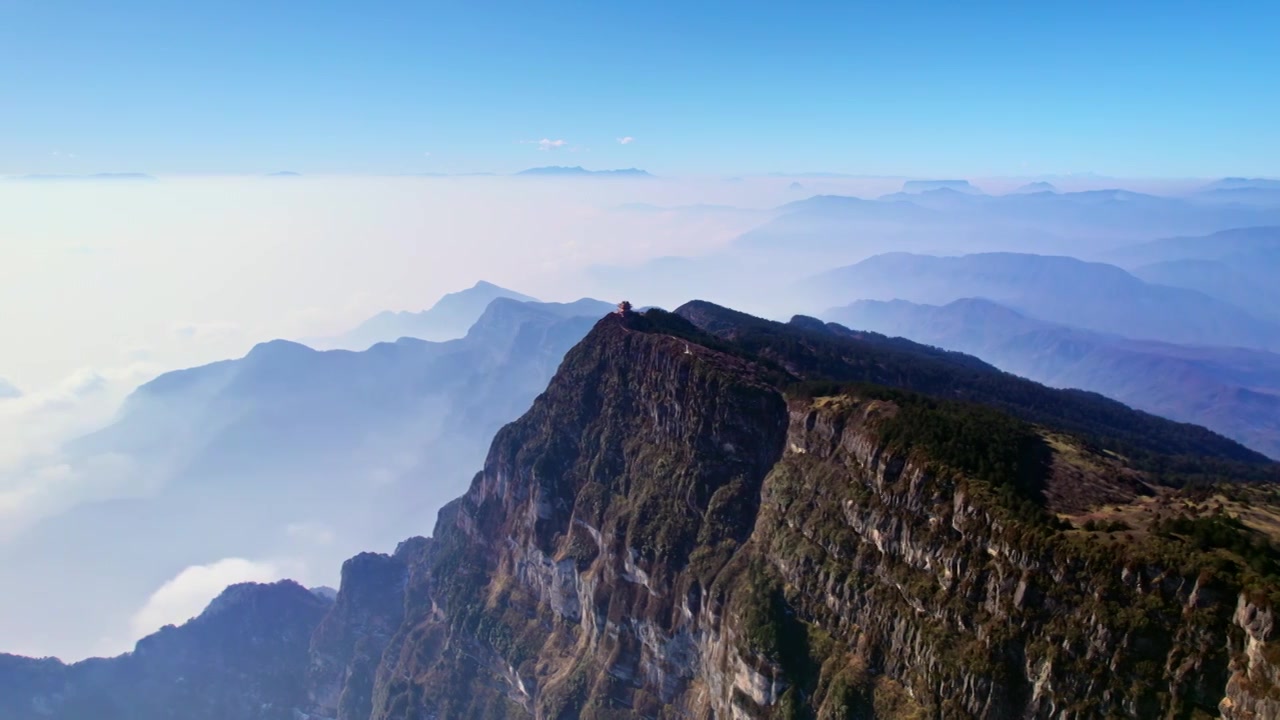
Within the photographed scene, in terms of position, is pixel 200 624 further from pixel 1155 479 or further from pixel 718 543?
pixel 1155 479

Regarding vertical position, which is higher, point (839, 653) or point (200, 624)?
point (839, 653)

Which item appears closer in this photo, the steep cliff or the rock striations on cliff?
the steep cliff

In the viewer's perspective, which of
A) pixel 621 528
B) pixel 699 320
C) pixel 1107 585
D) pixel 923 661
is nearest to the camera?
pixel 1107 585

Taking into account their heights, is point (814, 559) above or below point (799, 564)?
above

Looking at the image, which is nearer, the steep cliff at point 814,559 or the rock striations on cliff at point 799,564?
the steep cliff at point 814,559

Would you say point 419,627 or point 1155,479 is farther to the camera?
point 419,627

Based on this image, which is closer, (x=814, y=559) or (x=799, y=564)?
(x=814, y=559)

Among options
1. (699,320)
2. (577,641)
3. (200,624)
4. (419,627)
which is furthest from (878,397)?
(200,624)

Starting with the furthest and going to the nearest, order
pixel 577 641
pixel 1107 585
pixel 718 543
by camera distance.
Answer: pixel 577 641 < pixel 718 543 < pixel 1107 585
